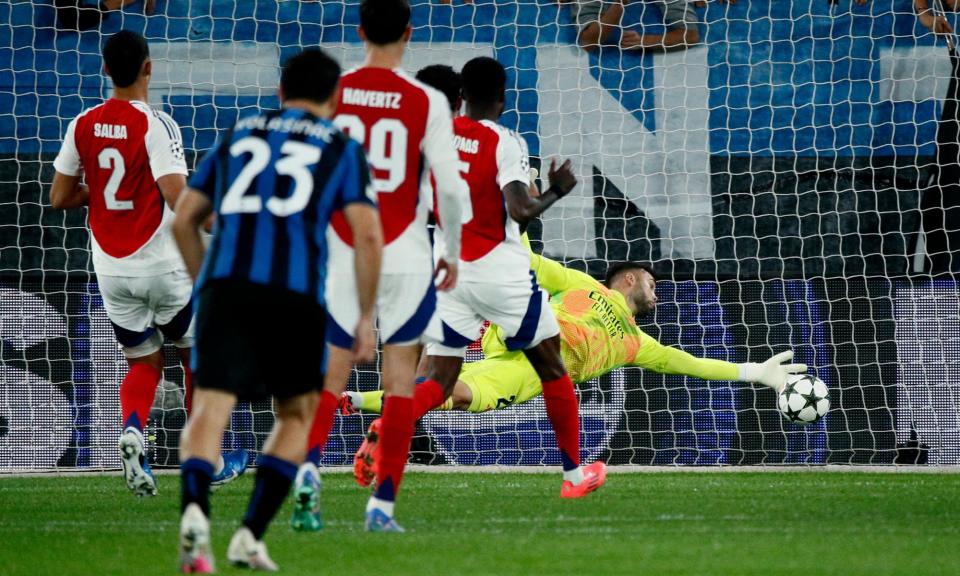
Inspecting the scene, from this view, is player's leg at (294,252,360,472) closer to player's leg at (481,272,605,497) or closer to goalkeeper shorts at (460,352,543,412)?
player's leg at (481,272,605,497)

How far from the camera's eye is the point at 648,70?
33.2 ft

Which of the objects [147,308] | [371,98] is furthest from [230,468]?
[371,98]

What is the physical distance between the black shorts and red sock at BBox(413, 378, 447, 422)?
2.36 m

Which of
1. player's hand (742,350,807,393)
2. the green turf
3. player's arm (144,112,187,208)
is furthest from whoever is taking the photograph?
player's hand (742,350,807,393)

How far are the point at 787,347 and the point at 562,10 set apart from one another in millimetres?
3077

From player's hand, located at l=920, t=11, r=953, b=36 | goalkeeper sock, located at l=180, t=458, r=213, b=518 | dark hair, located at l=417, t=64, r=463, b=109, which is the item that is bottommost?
goalkeeper sock, located at l=180, t=458, r=213, b=518

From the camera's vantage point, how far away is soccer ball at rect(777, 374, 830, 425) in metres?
7.79

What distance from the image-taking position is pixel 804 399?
25.6 ft

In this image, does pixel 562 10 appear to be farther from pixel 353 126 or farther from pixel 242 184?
pixel 242 184

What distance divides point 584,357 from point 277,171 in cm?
430

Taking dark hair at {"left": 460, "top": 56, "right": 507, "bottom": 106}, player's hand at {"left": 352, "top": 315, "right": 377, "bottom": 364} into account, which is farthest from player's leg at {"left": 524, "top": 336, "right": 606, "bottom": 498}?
player's hand at {"left": 352, "top": 315, "right": 377, "bottom": 364}

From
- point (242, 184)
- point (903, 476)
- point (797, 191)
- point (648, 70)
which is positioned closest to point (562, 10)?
point (648, 70)

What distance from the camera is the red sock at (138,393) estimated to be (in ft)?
20.7

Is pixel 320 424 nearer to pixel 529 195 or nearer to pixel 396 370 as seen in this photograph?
pixel 396 370
